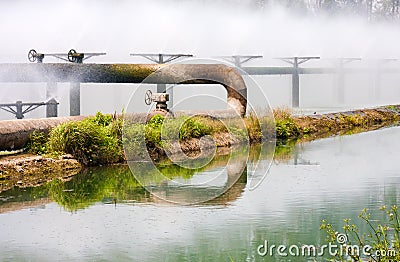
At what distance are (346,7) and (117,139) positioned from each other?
3653cm

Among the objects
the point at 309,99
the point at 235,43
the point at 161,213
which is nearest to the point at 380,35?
the point at 309,99

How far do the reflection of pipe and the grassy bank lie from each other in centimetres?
93

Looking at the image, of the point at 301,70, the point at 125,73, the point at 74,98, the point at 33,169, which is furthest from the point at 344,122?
the point at 33,169

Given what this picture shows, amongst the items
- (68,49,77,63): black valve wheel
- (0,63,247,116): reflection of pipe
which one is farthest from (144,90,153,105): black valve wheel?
(68,49,77,63): black valve wheel

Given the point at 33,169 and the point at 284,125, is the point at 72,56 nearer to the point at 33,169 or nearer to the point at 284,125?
the point at 284,125

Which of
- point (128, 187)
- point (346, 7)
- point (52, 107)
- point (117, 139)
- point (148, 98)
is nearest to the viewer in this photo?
point (128, 187)

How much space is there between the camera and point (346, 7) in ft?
166

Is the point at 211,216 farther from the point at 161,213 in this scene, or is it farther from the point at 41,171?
the point at 41,171

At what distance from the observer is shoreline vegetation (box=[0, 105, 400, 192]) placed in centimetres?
1431

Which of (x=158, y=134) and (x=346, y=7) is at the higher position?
(x=346, y=7)

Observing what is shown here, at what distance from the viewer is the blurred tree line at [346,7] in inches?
1811

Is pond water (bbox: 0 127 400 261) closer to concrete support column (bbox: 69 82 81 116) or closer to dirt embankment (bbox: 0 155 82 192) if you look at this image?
dirt embankment (bbox: 0 155 82 192)

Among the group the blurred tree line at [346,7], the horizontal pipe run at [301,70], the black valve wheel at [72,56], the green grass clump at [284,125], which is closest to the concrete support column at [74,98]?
the black valve wheel at [72,56]

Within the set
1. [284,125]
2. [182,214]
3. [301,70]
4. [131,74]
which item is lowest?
[182,214]
